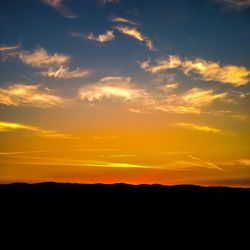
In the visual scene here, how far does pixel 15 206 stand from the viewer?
21.3 m

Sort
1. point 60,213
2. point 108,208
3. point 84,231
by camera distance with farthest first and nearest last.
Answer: point 108,208 < point 60,213 < point 84,231

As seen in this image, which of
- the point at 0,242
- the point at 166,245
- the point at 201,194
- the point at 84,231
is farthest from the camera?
the point at 201,194

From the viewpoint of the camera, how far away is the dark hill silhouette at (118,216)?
17359 millimetres

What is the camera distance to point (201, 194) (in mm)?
27250

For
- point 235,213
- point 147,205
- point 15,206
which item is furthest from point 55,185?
point 235,213

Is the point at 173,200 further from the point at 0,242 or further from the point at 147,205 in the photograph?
the point at 0,242

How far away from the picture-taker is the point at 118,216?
69.3 feet

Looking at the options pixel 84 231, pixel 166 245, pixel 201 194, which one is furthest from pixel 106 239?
pixel 201 194

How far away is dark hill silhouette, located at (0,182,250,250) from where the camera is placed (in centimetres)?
1736

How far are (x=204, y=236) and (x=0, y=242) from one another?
10.6 m

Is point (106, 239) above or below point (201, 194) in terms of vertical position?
below

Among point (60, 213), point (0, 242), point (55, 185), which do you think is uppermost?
point (55, 185)

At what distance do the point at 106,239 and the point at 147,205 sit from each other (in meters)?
6.66

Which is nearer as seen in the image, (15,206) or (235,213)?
(15,206)
